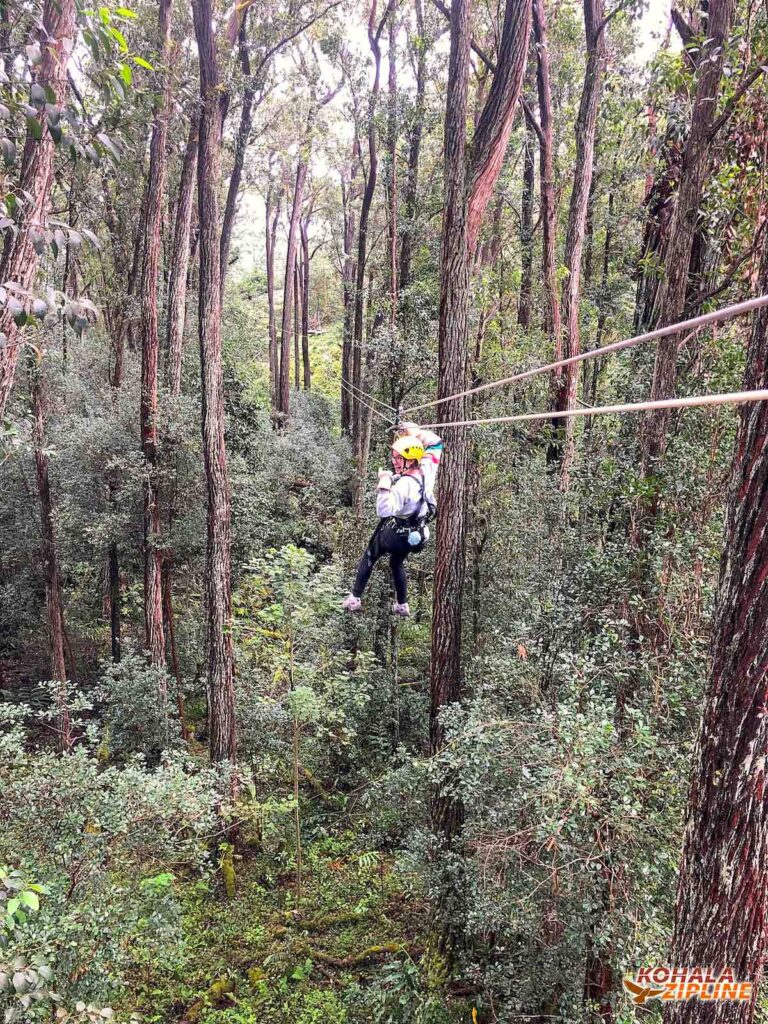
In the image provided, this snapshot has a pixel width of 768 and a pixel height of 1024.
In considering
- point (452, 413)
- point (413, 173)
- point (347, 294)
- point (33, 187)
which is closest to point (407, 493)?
point (452, 413)

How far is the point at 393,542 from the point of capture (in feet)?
16.8

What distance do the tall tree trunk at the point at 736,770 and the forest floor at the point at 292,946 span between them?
4.18 m

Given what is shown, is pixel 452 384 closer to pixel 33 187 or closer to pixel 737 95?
pixel 737 95

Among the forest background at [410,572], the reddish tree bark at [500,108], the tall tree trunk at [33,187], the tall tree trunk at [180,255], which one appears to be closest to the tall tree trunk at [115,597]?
the forest background at [410,572]

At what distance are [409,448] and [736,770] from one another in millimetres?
3011

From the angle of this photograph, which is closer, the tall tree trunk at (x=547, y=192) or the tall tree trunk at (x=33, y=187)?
the tall tree trunk at (x=33, y=187)

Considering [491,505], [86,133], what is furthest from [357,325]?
[86,133]

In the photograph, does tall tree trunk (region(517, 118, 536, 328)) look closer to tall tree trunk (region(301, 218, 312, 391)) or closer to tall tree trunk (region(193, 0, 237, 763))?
tall tree trunk (region(193, 0, 237, 763))

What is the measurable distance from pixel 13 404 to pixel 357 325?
702cm

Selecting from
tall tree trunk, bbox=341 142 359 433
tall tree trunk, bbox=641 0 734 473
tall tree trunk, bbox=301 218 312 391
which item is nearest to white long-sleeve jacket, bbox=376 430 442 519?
tall tree trunk, bbox=641 0 734 473

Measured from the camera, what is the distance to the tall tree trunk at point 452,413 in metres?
5.06

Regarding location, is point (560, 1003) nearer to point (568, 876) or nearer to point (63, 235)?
point (568, 876)

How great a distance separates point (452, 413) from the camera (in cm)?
521

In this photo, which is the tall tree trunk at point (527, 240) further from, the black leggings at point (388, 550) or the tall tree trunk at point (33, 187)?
the tall tree trunk at point (33, 187)
